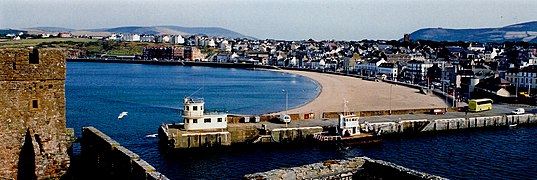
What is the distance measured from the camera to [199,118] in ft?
118

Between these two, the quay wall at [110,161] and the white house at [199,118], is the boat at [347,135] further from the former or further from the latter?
the quay wall at [110,161]

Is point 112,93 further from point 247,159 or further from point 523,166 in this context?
point 523,166

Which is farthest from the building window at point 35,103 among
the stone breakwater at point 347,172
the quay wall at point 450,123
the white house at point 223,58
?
the white house at point 223,58

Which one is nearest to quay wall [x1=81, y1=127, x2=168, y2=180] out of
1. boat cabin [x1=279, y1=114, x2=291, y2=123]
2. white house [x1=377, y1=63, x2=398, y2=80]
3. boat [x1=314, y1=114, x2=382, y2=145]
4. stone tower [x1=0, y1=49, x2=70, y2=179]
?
stone tower [x1=0, y1=49, x2=70, y2=179]

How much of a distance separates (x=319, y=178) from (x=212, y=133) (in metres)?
26.3

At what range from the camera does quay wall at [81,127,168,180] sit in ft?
33.2

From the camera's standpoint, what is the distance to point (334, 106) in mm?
55438

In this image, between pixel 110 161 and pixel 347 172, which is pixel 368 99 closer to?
pixel 110 161

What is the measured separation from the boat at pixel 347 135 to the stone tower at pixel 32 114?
93.1 ft

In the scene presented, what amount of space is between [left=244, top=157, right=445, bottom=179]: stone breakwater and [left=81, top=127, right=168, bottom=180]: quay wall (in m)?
2.05

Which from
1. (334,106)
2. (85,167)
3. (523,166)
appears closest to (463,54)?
(334,106)

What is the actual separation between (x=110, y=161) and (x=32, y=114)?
2.07 meters

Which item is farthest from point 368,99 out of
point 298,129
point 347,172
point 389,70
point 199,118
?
point 347,172

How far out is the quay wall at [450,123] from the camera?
1660 inches
